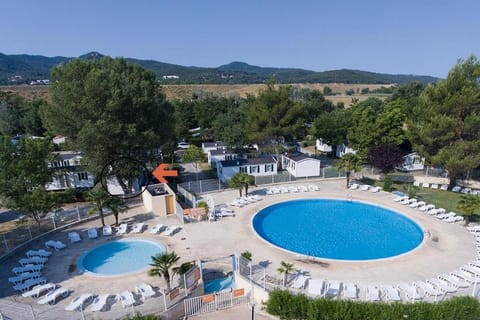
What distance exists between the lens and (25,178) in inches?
774

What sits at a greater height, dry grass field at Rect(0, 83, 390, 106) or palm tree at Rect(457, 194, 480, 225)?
dry grass field at Rect(0, 83, 390, 106)

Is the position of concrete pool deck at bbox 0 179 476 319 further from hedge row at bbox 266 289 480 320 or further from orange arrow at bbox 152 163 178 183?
orange arrow at bbox 152 163 178 183

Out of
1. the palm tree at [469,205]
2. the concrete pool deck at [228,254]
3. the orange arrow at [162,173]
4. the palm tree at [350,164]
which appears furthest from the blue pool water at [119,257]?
the palm tree at [469,205]

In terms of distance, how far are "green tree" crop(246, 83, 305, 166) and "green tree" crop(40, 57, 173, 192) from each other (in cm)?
1299

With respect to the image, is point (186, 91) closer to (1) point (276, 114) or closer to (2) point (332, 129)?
(2) point (332, 129)

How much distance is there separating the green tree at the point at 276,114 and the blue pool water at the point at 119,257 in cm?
1963

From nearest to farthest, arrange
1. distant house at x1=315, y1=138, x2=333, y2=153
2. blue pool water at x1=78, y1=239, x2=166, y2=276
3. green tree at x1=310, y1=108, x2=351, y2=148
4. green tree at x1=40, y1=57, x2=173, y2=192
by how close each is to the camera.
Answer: blue pool water at x1=78, y1=239, x2=166, y2=276 < green tree at x1=40, y1=57, x2=173, y2=192 < green tree at x1=310, y1=108, x2=351, y2=148 < distant house at x1=315, y1=138, x2=333, y2=153

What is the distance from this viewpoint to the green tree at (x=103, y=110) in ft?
72.4

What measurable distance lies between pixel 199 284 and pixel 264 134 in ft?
74.9

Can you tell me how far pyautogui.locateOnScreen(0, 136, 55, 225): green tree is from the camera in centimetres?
1878

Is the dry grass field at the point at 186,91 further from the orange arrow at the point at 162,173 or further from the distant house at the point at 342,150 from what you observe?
the orange arrow at the point at 162,173

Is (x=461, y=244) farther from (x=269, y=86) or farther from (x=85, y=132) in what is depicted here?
(x=85, y=132)

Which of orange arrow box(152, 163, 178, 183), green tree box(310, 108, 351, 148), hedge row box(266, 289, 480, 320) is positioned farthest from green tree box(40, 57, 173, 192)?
green tree box(310, 108, 351, 148)

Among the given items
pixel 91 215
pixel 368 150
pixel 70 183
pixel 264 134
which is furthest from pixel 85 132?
pixel 368 150
